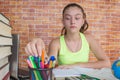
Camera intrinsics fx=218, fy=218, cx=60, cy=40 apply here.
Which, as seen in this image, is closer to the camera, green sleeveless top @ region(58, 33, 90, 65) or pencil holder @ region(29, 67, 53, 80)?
pencil holder @ region(29, 67, 53, 80)

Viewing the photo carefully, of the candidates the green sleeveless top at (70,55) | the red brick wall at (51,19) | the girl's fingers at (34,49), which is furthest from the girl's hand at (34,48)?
the red brick wall at (51,19)

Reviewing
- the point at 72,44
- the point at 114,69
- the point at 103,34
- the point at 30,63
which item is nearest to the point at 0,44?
the point at 30,63

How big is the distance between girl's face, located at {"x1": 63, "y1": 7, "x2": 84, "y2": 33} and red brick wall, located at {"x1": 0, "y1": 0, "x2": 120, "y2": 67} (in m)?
1.75

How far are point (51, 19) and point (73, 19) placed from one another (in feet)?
6.00

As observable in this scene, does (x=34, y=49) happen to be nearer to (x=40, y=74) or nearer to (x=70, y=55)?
(x=40, y=74)

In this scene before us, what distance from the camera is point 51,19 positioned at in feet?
11.0

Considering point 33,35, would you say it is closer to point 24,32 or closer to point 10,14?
point 24,32

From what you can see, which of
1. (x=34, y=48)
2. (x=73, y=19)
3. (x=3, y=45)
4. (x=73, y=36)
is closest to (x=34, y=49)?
(x=34, y=48)

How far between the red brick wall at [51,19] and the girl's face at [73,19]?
5.75 ft

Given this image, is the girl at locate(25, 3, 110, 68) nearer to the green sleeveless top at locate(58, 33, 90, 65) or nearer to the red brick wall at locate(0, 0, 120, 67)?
the green sleeveless top at locate(58, 33, 90, 65)

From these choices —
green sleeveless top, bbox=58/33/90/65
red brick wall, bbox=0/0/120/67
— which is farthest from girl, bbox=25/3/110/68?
red brick wall, bbox=0/0/120/67

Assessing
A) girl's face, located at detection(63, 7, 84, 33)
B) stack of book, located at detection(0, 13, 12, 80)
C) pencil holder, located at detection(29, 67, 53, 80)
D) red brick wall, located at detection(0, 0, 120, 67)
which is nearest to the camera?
stack of book, located at detection(0, 13, 12, 80)

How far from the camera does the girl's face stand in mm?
1550

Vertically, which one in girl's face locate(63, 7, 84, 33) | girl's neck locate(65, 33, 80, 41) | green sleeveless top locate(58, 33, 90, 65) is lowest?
green sleeveless top locate(58, 33, 90, 65)
